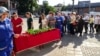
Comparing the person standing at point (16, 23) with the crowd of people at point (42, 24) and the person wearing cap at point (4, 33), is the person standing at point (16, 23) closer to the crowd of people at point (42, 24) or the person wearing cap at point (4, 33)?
the crowd of people at point (42, 24)

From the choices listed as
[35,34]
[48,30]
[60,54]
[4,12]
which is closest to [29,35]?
[35,34]

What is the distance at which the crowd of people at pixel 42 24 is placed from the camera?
4613mm

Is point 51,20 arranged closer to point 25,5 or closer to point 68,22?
point 68,22

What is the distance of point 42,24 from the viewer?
16.2m

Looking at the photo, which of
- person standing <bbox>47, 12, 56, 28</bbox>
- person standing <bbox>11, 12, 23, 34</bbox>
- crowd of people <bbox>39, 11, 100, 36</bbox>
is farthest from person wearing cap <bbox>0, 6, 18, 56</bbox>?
person standing <bbox>47, 12, 56, 28</bbox>

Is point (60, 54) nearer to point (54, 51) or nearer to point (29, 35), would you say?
point (54, 51)

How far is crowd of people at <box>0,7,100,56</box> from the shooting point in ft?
15.1

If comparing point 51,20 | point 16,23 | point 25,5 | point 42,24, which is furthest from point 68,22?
point 25,5

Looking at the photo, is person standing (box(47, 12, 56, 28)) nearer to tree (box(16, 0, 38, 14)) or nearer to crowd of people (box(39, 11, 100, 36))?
crowd of people (box(39, 11, 100, 36))

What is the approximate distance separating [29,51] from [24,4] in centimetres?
6303

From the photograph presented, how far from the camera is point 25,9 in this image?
73.6 meters

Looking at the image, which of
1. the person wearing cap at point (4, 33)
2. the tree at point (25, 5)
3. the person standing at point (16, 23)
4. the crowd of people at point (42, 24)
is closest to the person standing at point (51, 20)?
the crowd of people at point (42, 24)

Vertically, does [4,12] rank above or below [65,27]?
above

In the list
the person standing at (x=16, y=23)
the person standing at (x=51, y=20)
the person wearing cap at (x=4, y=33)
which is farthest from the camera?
the person standing at (x=51, y=20)
